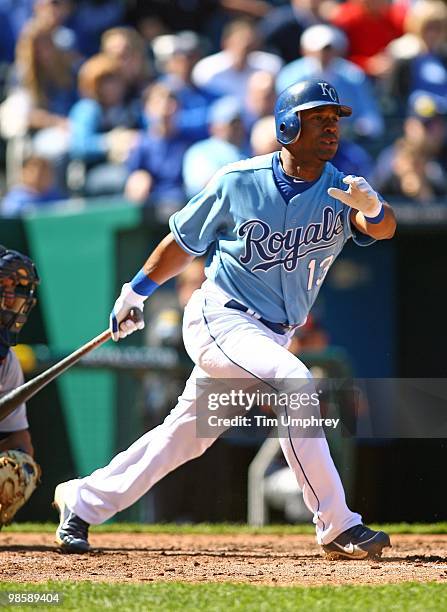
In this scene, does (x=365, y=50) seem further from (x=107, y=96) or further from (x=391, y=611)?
(x=391, y=611)

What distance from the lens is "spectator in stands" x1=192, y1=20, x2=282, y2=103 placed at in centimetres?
1009

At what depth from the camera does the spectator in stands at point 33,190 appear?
9172mm

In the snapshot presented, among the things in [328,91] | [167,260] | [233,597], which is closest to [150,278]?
[167,260]

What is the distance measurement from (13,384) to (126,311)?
2.28 feet

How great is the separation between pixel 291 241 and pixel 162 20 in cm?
684

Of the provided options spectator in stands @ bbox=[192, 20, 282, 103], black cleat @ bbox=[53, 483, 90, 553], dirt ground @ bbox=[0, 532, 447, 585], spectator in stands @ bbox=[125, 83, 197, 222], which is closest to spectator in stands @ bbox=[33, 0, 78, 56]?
spectator in stands @ bbox=[192, 20, 282, 103]

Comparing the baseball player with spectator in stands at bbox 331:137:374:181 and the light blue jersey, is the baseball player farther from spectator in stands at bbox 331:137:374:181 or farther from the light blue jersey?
spectator in stands at bbox 331:137:374:181

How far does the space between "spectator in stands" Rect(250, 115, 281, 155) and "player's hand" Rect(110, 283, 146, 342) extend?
3.51 m

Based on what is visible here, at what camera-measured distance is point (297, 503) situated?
7957mm

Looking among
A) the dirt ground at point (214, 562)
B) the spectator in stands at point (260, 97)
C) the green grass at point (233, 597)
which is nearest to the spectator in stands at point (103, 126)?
the spectator in stands at point (260, 97)

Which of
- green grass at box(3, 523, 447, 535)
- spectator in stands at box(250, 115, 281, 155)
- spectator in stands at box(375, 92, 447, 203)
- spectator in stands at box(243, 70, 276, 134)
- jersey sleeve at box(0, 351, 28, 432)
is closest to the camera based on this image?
jersey sleeve at box(0, 351, 28, 432)

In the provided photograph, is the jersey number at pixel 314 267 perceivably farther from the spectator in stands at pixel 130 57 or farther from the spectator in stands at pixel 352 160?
the spectator in stands at pixel 130 57

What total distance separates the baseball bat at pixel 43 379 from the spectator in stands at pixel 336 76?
4580 mm

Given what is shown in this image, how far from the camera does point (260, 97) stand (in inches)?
368
